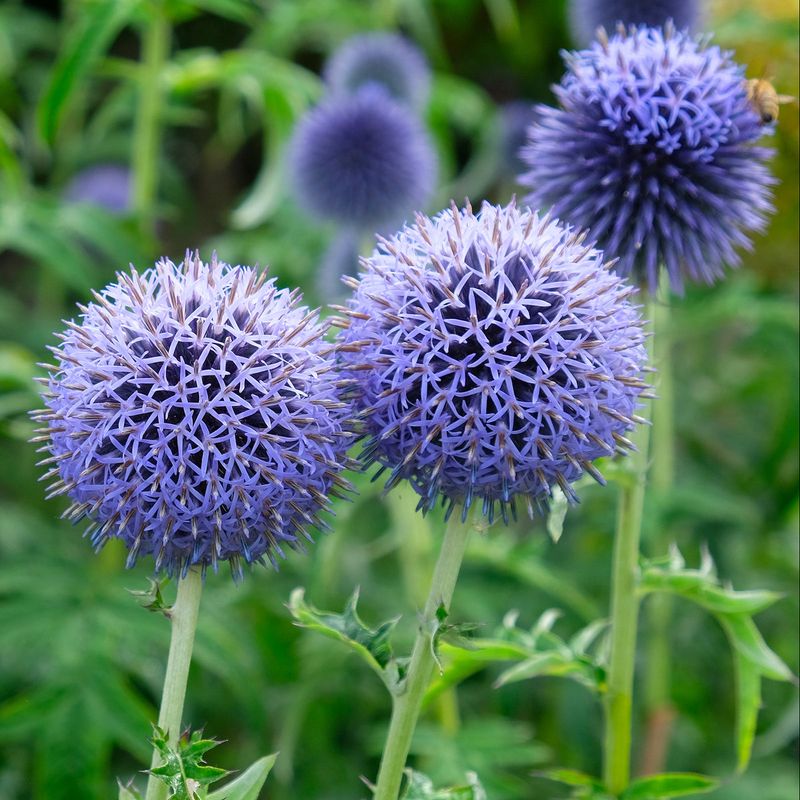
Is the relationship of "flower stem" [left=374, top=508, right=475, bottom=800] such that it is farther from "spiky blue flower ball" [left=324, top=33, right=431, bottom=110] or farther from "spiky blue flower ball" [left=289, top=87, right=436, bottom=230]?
"spiky blue flower ball" [left=324, top=33, right=431, bottom=110]

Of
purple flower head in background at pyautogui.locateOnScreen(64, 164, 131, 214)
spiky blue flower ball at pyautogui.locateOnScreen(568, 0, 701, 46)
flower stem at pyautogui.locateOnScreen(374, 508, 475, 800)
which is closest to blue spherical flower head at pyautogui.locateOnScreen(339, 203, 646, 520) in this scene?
flower stem at pyautogui.locateOnScreen(374, 508, 475, 800)

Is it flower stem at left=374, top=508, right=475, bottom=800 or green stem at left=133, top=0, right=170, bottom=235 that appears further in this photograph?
green stem at left=133, top=0, right=170, bottom=235

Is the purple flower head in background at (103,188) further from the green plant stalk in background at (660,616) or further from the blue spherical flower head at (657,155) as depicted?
the blue spherical flower head at (657,155)

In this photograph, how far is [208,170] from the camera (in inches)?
243

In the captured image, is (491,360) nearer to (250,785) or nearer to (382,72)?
(250,785)

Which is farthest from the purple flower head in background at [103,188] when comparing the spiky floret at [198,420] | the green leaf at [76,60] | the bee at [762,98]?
the spiky floret at [198,420]

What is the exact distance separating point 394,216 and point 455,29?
3.17 m

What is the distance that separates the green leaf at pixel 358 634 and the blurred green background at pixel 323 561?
938 mm

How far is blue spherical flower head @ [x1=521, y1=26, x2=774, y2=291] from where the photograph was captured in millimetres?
1795

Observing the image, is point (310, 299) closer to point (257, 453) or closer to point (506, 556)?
point (506, 556)

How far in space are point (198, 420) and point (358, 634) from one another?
0.42 metres

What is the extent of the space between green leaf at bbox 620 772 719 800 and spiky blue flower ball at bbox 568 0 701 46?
6.54 ft

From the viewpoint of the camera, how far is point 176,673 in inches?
52.3

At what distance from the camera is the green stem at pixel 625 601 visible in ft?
5.94
